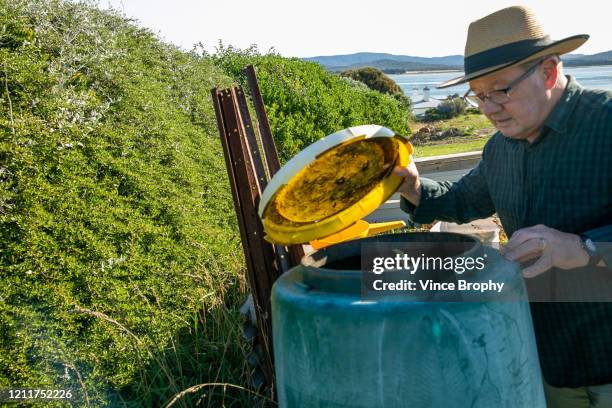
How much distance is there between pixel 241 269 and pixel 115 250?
128cm

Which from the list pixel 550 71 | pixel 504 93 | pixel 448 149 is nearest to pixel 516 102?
pixel 504 93

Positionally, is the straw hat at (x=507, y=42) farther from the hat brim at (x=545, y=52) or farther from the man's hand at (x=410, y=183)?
the man's hand at (x=410, y=183)

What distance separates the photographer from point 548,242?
192 centimetres

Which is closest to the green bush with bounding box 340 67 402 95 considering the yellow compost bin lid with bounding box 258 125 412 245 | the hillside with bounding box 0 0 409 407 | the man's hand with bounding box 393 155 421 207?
the hillside with bounding box 0 0 409 407

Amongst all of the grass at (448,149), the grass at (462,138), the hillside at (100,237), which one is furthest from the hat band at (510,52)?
the grass at (448,149)

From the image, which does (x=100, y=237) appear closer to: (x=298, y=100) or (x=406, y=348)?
(x=406, y=348)

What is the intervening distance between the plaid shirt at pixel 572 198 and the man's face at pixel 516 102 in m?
0.07

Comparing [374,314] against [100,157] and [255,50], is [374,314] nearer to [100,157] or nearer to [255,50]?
[100,157]

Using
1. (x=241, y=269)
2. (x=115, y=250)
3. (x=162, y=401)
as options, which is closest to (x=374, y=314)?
(x=162, y=401)

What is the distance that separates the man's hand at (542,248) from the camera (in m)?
1.93

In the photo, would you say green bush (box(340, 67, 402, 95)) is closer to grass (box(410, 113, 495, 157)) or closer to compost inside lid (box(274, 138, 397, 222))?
grass (box(410, 113, 495, 157))

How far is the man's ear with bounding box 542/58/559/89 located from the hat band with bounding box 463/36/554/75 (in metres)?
0.08

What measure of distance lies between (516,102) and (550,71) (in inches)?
7.2

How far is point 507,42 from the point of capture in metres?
2.29
